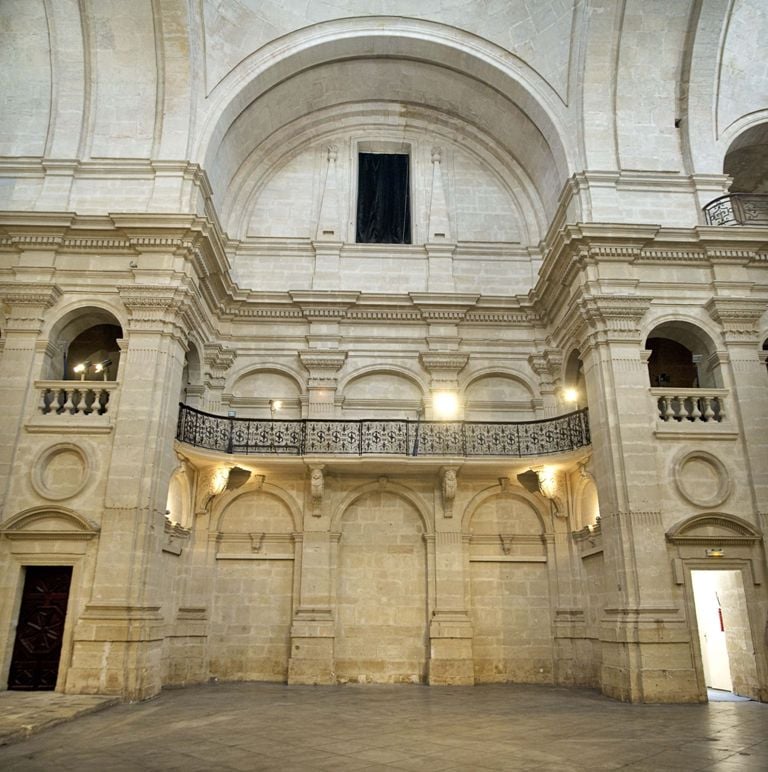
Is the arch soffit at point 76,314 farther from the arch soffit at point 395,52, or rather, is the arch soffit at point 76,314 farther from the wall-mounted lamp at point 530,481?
the wall-mounted lamp at point 530,481

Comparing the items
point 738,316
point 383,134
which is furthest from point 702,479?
point 383,134

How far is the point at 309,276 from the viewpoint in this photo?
17203 mm

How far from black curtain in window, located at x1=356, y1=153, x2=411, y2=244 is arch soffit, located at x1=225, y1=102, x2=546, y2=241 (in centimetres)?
84

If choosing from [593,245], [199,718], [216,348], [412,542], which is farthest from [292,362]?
[199,718]

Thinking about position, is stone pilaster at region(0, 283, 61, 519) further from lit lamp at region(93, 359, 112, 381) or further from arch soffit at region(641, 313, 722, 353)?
arch soffit at region(641, 313, 722, 353)

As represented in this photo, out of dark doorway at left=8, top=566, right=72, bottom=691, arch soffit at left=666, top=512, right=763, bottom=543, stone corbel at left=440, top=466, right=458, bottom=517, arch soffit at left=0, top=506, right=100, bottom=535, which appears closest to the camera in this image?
dark doorway at left=8, top=566, right=72, bottom=691

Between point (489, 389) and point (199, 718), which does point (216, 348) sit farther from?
point (199, 718)

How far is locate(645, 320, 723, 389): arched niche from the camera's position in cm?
1337

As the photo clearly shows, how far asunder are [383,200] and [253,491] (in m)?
8.82

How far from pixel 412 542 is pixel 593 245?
7.62 metres

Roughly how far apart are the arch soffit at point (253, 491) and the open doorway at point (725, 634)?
8324 millimetres

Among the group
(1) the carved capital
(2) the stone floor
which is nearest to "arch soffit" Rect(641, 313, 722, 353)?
(1) the carved capital

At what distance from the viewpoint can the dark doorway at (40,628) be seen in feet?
36.4

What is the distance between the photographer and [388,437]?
1456 cm
